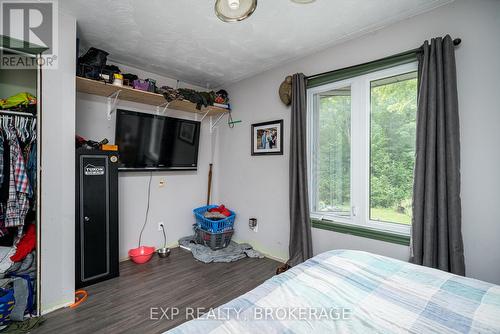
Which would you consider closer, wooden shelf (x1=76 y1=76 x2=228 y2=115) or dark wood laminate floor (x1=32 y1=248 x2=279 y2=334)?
dark wood laminate floor (x1=32 y1=248 x2=279 y2=334)

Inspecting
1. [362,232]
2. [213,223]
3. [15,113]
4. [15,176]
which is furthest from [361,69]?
[15,176]

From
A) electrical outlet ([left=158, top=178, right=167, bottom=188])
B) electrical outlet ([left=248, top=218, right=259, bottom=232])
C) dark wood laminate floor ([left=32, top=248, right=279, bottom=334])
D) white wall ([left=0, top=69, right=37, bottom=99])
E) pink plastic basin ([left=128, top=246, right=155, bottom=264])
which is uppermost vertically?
white wall ([left=0, top=69, right=37, bottom=99])

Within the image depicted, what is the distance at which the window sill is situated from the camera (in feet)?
6.84

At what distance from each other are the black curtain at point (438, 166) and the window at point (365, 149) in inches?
8.4

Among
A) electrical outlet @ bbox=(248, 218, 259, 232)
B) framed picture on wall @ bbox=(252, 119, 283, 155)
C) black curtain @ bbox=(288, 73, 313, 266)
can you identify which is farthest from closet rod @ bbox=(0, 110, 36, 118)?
electrical outlet @ bbox=(248, 218, 259, 232)

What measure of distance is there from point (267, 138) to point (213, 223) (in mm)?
1388

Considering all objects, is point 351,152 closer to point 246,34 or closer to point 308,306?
point 246,34

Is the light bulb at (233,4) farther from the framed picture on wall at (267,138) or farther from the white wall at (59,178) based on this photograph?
the framed picture on wall at (267,138)

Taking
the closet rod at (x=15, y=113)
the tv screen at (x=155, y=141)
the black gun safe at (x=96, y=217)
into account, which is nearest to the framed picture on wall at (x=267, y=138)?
the tv screen at (x=155, y=141)

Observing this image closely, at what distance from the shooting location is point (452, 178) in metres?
1.74

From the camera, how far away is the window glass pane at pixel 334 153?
2508 millimetres

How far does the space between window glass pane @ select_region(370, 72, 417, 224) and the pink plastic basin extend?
8.77 feet

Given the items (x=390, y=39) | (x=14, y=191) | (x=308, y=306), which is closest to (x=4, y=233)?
(x=14, y=191)

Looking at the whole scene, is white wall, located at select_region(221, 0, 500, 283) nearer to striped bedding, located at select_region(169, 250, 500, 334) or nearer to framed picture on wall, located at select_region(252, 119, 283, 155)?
framed picture on wall, located at select_region(252, 119, 283, 155)
